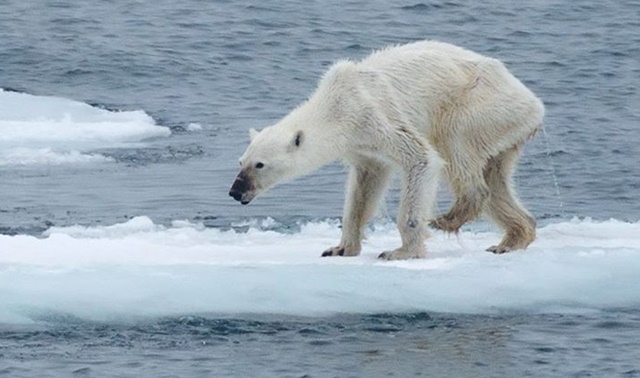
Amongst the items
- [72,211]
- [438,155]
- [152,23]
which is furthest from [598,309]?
[152,23]

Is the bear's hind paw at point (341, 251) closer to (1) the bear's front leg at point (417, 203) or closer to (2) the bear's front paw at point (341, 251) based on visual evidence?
(2) the bear's front paw at point (341, 251)

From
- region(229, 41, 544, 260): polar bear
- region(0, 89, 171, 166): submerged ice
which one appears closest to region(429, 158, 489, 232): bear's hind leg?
region(229, 41, 544, 260): polar bear

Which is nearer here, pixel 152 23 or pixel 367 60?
pixel 367 60

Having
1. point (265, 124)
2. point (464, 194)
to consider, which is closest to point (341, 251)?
point (464, 194)

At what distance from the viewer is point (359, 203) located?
1232 centimetres

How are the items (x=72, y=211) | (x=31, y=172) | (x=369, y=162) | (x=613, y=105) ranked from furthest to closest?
(x=613, y=105) → (x=31, y=172) → (x=72, y=211) → (x=369, y=162)

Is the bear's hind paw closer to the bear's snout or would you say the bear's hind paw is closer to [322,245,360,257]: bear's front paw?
[322,245,360,257]: bear's front paw

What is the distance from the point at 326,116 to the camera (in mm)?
11875

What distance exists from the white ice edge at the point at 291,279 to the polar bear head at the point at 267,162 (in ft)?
1.67

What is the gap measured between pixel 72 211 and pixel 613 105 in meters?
8.73

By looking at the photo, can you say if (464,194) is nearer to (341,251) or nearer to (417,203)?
(417,203)

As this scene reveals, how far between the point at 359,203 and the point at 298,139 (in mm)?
853

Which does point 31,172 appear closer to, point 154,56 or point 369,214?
point 369,214

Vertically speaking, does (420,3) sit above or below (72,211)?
above
